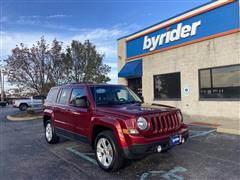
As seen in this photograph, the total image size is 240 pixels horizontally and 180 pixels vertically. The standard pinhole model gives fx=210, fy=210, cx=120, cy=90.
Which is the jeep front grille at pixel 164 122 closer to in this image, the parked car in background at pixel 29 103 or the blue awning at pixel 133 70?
the blue awning at pixel 133 70

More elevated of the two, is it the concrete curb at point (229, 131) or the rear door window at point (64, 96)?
the rear door window at point (64, 96)

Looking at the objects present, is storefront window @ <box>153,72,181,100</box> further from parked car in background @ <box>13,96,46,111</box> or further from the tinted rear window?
parked car in background @ <box>13,96,46,111</box>

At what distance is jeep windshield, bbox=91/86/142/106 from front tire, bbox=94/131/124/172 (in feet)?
2.87

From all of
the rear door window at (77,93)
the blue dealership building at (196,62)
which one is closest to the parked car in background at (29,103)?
the blue dealership building at (196,62)

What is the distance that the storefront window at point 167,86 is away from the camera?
12.1 metres

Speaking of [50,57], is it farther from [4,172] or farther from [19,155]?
[4,172]

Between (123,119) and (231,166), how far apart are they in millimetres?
2598

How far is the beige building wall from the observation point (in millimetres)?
9523

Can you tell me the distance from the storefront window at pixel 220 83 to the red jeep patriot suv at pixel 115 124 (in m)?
5.98

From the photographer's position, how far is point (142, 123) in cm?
399

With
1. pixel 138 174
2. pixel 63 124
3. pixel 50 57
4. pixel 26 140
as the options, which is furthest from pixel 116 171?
pixel 50 57

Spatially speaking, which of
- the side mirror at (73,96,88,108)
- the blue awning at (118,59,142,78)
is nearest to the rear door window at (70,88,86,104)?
the side mirror at (73,96,88,108)

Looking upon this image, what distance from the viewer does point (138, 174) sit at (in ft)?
13.9

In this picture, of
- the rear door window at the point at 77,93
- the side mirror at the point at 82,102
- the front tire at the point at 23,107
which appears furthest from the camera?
the front tire at the point at 23,107
